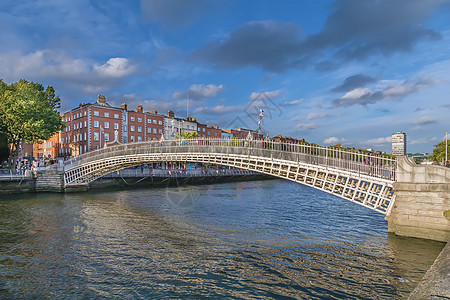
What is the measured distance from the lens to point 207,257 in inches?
550

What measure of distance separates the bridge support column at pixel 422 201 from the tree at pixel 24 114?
47.1 metres

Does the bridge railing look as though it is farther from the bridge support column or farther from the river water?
the river water

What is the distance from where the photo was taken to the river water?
34.6 feet

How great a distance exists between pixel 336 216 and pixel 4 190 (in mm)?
41898

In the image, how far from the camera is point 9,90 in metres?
44.2

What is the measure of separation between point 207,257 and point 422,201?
11.8 metres

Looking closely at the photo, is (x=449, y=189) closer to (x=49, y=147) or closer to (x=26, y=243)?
(x=26, y=243)

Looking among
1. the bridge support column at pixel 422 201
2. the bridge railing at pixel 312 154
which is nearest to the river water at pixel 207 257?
the bridge support column at pixel 422 201

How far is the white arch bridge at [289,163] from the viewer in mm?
17391

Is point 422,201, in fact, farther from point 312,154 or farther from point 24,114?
point 24,114

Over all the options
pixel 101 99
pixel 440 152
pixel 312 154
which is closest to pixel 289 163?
pixel 312 154

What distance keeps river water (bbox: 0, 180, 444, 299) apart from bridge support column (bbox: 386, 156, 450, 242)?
0.70m

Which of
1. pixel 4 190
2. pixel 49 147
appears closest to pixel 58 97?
pixel 4 190

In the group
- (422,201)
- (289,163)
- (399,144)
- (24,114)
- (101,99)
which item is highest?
(101,99)
